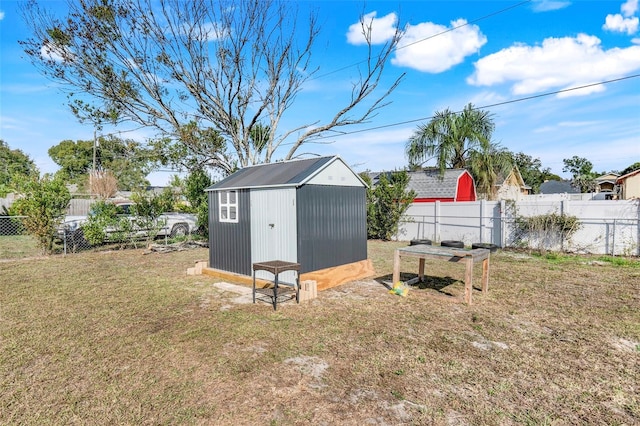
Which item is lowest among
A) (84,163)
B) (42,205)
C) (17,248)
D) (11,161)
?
(17,248)

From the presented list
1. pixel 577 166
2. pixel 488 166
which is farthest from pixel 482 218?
pixel 577 166

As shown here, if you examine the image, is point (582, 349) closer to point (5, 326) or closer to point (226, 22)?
point (5, 326)

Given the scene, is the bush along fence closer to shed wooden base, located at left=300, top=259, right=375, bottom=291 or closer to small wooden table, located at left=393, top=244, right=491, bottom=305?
small wooden table, located at left=393, top=244, right=491, bottom=305

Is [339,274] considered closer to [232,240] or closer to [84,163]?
[232,240]

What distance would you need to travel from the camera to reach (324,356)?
352 cm

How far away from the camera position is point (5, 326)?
438cm

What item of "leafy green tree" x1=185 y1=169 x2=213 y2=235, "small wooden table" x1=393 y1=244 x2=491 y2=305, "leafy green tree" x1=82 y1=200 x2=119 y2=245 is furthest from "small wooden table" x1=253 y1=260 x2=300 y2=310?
"leafy green tree" x1=82 y1=200 x2=119 y2=245

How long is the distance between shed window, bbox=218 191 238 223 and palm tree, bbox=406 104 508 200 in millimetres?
15083

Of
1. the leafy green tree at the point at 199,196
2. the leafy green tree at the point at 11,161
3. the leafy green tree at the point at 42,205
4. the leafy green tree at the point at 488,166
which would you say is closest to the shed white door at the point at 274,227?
the leafy green tree at the point at 199,196

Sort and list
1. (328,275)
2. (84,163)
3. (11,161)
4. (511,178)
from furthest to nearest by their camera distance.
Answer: (84,163)
(11,161)
(511,178)
(328,275)

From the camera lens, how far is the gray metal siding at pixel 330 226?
6.11 m

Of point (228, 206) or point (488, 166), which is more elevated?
point (488, 166)

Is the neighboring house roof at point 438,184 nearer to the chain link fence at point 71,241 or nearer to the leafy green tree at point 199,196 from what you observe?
the leafy green tree at point 199,196

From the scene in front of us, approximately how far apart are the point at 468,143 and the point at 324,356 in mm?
19932
